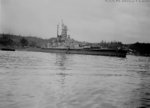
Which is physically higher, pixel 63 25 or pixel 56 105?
pixel 63 25

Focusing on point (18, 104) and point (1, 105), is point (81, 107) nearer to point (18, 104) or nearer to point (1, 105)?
point (18, 104)

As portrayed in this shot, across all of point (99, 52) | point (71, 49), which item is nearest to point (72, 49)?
point (71, 49)

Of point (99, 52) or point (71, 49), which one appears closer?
point (99, 52)

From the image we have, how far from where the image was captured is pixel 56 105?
8.60m

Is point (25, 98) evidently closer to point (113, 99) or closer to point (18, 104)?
point (18, 104)

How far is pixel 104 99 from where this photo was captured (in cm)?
1024

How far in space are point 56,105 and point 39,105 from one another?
0.70m

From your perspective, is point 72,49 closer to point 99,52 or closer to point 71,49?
point 71,49

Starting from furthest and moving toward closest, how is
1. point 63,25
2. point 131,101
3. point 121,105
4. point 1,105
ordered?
1. point 63,25
2. point 131,101
3. point 121,105
4. point 1,105

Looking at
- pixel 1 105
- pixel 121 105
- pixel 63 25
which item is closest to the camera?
pixel 1 105

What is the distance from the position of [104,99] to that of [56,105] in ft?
9.08

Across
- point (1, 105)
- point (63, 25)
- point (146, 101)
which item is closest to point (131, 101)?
point (146, 101)

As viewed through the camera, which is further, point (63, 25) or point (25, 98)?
point (63, 25)

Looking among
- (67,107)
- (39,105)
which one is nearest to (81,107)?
(67,107)
